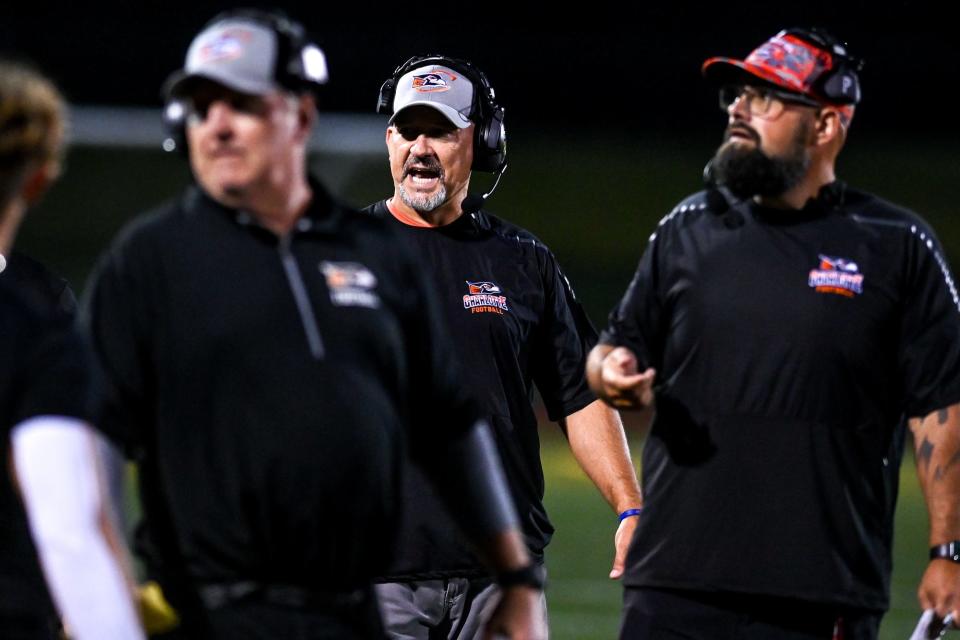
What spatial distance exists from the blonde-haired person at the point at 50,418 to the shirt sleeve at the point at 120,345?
0.19 m

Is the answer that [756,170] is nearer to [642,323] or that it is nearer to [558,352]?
[642,323]

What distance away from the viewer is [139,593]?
9.71ft

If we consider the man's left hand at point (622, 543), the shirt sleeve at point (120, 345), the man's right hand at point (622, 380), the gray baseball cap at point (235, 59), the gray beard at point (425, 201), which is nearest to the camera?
the shirt sleeve at point (120, 345)

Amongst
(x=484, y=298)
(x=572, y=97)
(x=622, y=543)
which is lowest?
(x=572, y=97)

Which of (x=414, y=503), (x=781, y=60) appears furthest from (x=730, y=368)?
(x=414, y=503)

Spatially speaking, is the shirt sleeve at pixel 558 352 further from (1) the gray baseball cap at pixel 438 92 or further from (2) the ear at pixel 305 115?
(2) the ear at pixel 305 115

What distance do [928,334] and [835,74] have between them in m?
0.74

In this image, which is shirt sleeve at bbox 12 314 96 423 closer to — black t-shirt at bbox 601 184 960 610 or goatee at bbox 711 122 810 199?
black t-shirt at bbox 601 184 960 610

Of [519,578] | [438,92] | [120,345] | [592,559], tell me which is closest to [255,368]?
[120,345]

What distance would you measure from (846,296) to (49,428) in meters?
2.29

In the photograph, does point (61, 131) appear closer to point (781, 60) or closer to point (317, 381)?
point (317, 381)

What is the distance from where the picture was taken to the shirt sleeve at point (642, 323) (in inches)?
A: 174

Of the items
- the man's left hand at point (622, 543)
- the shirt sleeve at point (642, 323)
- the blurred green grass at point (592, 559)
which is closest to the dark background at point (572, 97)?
the blurred green grass at point (592, 559)

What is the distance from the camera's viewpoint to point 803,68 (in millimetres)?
4492
